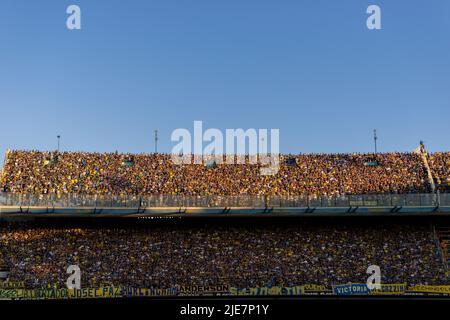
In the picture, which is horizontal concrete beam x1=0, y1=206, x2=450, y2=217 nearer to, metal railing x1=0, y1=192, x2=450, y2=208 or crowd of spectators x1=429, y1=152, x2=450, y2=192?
metal railing x1=0, y1=192, x2=450, y2=208

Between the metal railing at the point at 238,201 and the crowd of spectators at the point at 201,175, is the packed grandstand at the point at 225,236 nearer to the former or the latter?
the crowd of spectators at the point at 201,175

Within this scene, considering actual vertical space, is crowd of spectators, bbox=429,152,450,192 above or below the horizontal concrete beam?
above

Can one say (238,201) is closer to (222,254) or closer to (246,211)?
(246,211)

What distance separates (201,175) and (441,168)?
906 inches

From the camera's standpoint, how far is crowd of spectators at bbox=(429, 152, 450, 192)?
53.9 m

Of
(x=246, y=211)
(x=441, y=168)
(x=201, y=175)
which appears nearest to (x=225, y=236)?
(x=246, y=211)

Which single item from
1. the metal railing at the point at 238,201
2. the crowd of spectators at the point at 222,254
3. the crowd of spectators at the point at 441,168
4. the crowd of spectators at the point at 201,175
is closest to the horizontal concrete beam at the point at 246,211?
the metal railing at the point at 238,201

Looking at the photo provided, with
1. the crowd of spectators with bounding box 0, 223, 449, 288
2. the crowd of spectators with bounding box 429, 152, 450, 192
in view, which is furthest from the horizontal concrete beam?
the crowd of spectators with bounding box 429, 152, 450, 192

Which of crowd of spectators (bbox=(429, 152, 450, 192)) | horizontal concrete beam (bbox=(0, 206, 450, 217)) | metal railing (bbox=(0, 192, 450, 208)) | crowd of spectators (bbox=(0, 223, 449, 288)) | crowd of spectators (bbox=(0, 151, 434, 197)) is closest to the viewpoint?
crowd of spectators (bbox=(0, 223, 449, 288))

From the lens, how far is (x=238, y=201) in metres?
48.6

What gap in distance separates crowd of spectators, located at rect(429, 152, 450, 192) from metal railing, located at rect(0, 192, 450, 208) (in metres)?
6.43

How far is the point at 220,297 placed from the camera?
41.7 m

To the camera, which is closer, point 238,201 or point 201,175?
point 238,201
